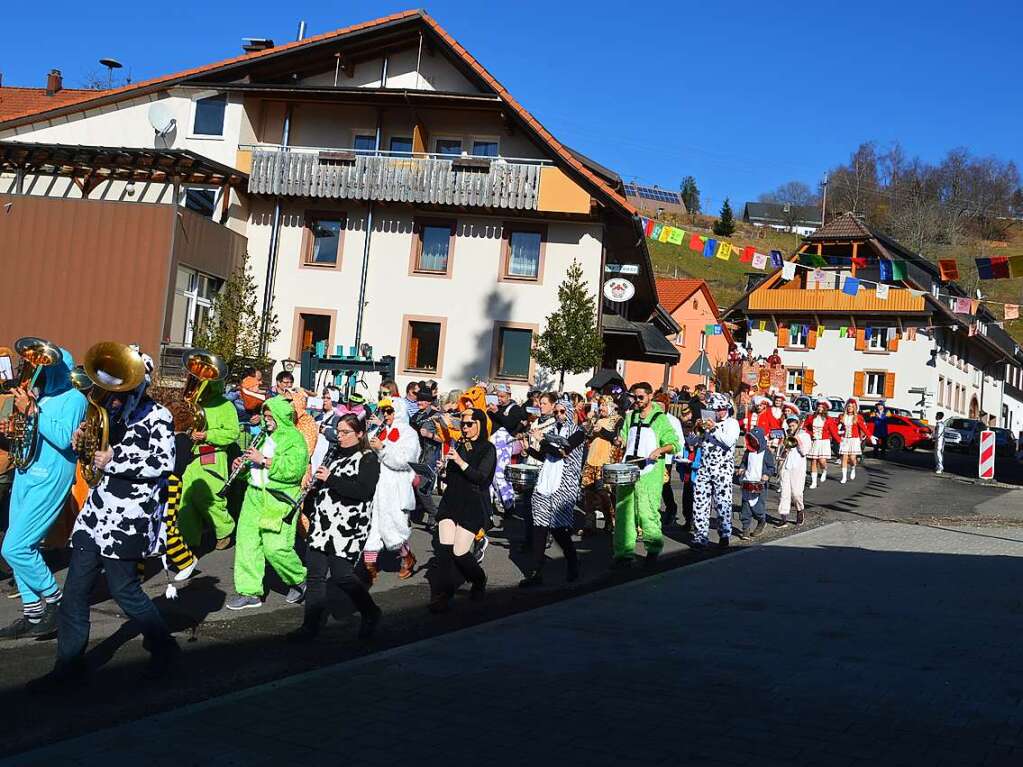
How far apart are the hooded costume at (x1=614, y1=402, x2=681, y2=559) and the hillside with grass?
5400cm

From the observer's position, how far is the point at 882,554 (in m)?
12.9

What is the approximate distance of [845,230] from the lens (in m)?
56.9

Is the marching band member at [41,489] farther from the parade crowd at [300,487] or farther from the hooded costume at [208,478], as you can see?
the hooded costume at [208,478]

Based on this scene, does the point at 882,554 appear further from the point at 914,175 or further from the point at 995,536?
the point at 914,175

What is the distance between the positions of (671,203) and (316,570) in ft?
332

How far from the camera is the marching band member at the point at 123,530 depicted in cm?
623

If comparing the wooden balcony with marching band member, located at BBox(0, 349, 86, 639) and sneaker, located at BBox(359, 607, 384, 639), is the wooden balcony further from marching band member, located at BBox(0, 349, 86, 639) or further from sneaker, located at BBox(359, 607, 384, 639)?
marching band member, located at BBox(0, 349, 86, 639)

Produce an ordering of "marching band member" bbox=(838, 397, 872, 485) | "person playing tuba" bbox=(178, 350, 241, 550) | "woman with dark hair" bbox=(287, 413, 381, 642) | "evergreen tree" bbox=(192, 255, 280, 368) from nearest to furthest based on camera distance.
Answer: "woman with dark hair" bbox=(287, 413, 381, 642) → "person playing tuba" bbox=(178, 350, 241, 550) → "marching band member" bbox=(838, 397, 872, 485) → "evergreen tree" bbox=(192, 255, 280, 368)

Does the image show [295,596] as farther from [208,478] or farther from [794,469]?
[794,469]

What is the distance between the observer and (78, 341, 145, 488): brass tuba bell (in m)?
6.28

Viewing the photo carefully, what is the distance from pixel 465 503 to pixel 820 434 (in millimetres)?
15287

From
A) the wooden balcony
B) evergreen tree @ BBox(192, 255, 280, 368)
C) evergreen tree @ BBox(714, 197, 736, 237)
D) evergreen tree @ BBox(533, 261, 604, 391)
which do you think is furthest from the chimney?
evergreen tree @ BBox(714, 197, 736, 237)

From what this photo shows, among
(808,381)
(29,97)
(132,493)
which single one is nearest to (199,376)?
(132,493)

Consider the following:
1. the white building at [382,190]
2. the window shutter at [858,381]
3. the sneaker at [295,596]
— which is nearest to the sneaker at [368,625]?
the sneaker at [295,596]
